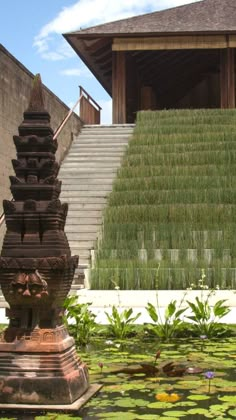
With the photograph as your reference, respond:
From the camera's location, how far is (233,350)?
6.47 m

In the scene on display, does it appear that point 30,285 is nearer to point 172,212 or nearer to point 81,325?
point 81,325

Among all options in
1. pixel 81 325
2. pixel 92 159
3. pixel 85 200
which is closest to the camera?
pixel 81 325

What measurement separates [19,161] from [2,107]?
11090 millimetres

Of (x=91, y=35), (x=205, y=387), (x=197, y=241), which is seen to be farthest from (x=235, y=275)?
(x=91, y=35)

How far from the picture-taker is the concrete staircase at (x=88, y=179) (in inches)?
526

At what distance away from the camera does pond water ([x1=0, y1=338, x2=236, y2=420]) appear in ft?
13.5

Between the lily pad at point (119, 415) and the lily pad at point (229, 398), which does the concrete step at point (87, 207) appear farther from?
the lily pad at point (119, 415)

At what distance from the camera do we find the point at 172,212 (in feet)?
44.9

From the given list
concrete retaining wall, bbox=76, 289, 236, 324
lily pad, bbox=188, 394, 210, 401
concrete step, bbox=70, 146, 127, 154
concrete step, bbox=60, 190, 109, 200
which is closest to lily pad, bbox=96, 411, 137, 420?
lily pad, bbox=188, 394, 210, 401

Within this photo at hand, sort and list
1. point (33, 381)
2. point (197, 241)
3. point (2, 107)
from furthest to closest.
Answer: point (2, 107) → point (197, 241) → point (33, 381)

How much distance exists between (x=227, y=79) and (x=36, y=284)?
20.9 meters

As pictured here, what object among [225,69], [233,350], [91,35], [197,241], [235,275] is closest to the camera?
[233,350]

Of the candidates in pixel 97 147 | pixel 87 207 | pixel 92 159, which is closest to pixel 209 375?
pixel 87 207

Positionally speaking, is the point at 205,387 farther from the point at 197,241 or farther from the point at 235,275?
the point at 197,241
